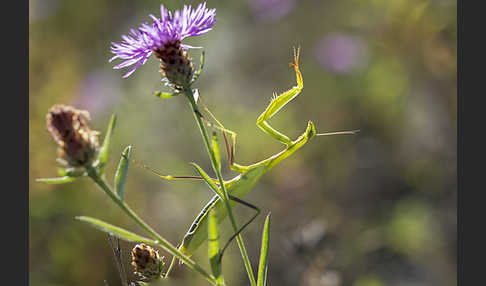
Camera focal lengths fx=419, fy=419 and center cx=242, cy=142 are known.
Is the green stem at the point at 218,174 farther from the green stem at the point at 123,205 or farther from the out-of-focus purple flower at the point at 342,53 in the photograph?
the out-of-focus purple flower at the point at 342,53

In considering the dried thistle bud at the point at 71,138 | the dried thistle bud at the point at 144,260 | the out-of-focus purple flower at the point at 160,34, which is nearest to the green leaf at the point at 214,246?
the dried thistle bud at the point at 144,260

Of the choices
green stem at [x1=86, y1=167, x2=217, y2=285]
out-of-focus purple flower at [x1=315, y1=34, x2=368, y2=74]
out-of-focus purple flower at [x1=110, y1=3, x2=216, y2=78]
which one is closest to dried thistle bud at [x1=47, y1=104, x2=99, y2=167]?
green stem at [x1=86, y1=167, x2=217, y2=285]

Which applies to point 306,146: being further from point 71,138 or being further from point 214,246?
point 71,138

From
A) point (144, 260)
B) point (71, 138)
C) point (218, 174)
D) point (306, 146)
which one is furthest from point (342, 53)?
point (71, 138)

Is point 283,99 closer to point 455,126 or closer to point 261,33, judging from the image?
point 455,126

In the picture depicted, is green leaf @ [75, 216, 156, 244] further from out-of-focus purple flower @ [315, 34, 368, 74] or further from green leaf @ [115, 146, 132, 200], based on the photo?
out-of-focus purple flower @ [315, 34, 368, 74]

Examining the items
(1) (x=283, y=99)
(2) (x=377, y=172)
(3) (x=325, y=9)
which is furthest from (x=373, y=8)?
(1) (x=283, y=99)

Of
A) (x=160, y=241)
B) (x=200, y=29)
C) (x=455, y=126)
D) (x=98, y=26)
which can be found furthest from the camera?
(x=98, y=26)
